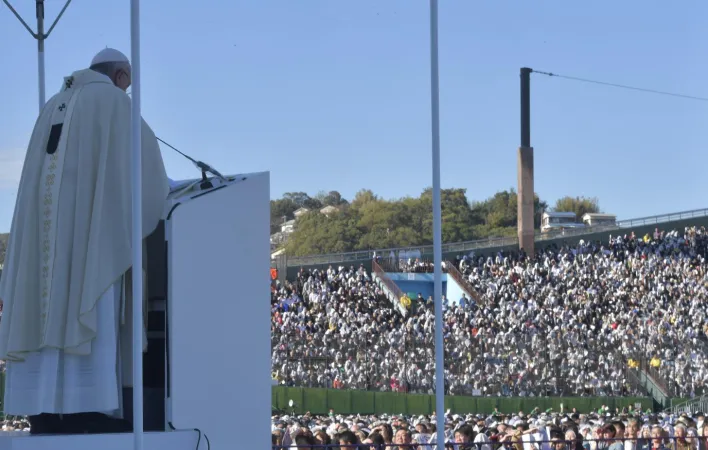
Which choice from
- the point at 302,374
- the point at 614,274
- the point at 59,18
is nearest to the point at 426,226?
the point at 614,274

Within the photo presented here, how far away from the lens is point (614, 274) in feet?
140

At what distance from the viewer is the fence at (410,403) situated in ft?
104

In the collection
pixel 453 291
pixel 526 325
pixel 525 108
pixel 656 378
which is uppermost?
pixel 525 108

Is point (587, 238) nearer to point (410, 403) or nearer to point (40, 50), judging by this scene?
point (410, 403)

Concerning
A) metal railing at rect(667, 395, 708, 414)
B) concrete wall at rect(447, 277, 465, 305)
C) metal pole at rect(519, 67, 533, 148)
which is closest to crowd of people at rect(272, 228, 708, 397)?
concrete wall at rect(447, 277, 465, 305)

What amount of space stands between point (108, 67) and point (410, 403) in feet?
89.9

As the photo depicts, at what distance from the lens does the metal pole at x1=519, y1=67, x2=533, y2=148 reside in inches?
2016

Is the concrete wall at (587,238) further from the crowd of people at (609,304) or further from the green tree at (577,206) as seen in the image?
the green tree at (577,206)

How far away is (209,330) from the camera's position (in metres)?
5.23

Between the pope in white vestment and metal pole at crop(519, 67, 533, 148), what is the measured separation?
46.6 meters

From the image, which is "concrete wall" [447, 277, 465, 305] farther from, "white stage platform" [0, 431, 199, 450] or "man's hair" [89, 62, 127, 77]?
"white stage platform" [0, 431, 199, 450]

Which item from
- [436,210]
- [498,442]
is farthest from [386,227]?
[436,210]

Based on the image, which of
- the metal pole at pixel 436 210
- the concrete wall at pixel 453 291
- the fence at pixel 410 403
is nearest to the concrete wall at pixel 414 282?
the concrete wall at pixel 453 291

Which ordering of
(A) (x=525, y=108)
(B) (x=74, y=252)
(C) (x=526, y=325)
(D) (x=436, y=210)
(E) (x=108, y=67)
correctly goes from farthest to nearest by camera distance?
(A) (x=525, y=108), (C) (x=526, y=325), (D) (x=436, y=210), (E) (x=108, y=67), (B) (x=74, y=252)
